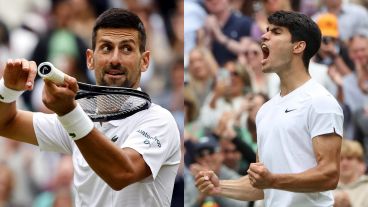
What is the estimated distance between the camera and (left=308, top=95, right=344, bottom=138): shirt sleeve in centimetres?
522

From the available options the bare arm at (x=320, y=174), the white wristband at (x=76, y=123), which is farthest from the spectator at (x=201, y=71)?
the white wristband at (x=76, y=123)

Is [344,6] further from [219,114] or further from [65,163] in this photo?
[65,163]

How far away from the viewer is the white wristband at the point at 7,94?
4.56m

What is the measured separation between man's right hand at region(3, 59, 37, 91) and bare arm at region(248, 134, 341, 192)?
4.63 ft

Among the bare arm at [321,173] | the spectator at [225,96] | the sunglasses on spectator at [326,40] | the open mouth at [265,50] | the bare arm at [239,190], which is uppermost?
the open mouth at [265,50]

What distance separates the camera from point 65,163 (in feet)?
33.0

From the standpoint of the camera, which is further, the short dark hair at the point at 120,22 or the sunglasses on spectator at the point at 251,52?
the sunglasses on spectator at the point at 251,52

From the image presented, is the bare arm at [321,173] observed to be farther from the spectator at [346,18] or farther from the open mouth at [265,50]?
the spectator at [346,18]

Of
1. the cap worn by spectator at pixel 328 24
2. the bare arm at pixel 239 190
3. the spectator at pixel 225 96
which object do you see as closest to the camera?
the bare arm at pixel 239 190

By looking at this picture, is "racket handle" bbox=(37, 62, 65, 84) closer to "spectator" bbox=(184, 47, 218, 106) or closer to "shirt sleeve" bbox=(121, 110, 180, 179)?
"shirt sleeve" bbox=(121, 110, 180, 179)

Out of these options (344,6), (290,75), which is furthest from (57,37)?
(290,75)

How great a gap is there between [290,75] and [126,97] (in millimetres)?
1383

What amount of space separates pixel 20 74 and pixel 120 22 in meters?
0.63

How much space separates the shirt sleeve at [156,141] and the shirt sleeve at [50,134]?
489 millimetres
